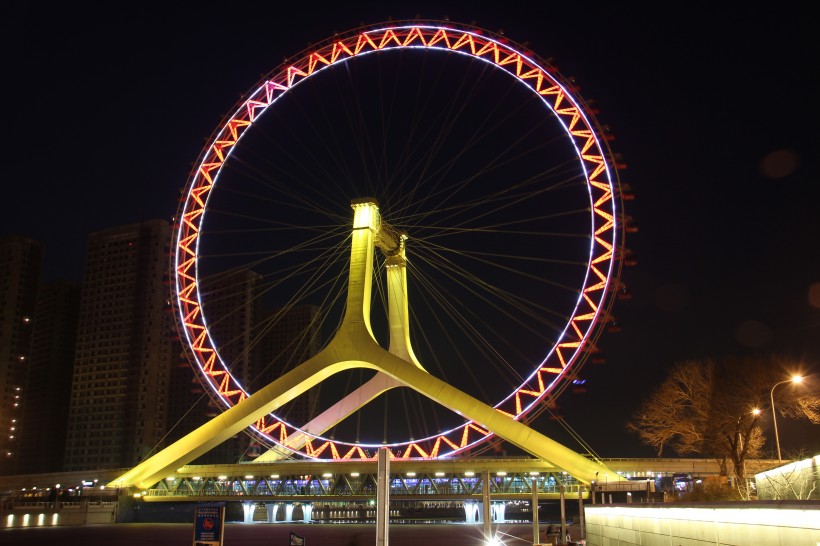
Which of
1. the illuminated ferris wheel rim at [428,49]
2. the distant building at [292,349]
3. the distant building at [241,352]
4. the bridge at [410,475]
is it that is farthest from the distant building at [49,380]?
the illuminated ferris wheel rim at [428,49]

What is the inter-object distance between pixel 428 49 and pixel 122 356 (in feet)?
230

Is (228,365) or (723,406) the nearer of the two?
(723,406)

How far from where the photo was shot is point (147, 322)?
94.3 m

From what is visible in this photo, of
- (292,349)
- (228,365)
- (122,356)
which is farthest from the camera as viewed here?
(292,349)

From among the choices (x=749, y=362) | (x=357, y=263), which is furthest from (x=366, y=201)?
(x=749, y=362)

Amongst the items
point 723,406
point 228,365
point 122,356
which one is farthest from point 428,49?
point 228,365

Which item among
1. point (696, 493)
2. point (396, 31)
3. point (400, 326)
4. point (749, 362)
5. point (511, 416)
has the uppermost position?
point (396, 31)

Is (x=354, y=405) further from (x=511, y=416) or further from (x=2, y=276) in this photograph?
(x=2, y=276)

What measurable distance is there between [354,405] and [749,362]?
62.3 feet

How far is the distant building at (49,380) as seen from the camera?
9996 centimetres

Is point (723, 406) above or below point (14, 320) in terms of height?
below

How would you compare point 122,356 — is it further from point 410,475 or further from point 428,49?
point 428,49

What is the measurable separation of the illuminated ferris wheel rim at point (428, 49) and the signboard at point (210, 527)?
20.7 meters

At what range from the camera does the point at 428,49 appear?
36562 mm
